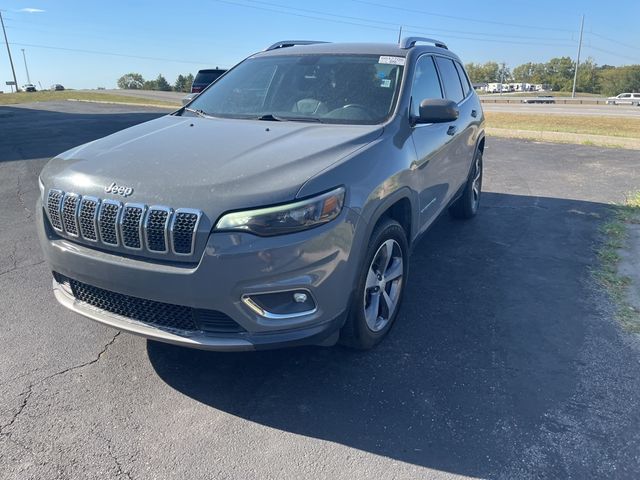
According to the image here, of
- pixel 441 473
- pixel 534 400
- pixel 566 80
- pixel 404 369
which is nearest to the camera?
pixel 441 473

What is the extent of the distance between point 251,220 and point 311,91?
1.86 meters

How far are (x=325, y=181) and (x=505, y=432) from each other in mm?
1572

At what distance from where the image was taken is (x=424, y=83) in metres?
4.26

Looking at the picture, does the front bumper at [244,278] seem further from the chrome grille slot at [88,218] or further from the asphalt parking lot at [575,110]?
the asphalt parking lot at [575,110]

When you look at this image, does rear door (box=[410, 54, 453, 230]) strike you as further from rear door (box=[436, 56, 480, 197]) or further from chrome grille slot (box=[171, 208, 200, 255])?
chrome grille slot (box=[171, 208, 200, 255])

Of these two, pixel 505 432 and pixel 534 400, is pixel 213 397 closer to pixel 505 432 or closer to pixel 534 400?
pixel 505 432

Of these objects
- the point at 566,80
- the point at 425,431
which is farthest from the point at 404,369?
the point at 566,80

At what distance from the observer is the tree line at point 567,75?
99938 mm

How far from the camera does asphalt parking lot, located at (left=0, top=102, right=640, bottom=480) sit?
8.04 feet

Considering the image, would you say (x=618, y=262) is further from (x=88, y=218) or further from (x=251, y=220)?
(x=88, y=218)

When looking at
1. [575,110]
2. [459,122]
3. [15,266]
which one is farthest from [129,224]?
[575,110]

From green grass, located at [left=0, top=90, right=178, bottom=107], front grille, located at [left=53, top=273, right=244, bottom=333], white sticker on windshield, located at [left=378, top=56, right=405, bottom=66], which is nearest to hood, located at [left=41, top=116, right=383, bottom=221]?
front grille, located at [left=53, top=273, right=244, bottom=333]

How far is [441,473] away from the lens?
240 cm

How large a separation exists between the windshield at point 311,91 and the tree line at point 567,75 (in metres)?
97.2
